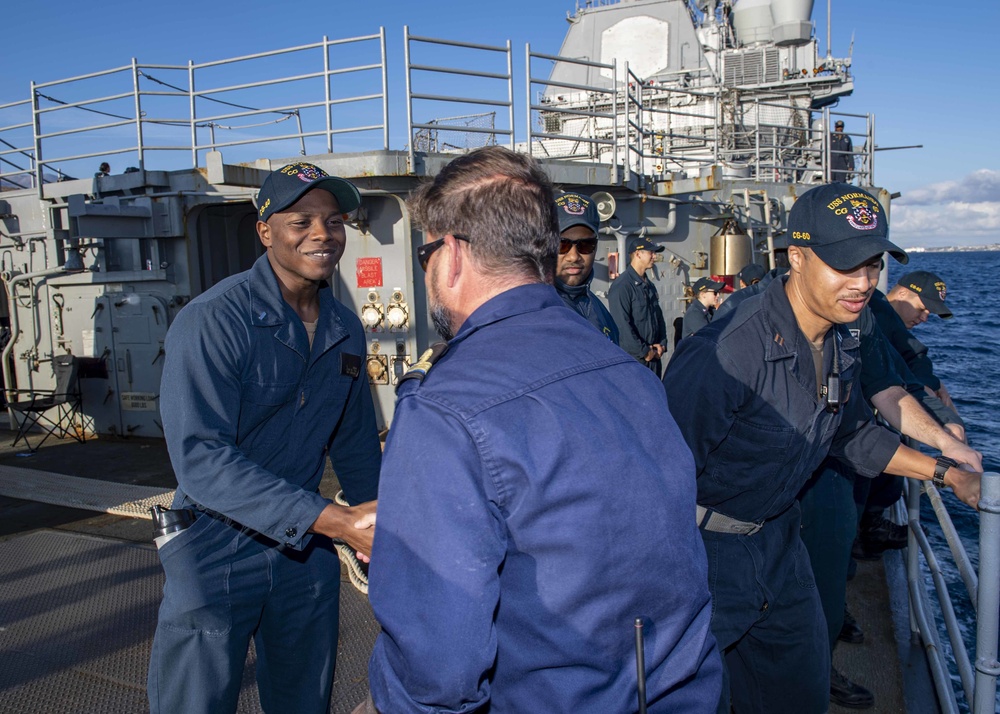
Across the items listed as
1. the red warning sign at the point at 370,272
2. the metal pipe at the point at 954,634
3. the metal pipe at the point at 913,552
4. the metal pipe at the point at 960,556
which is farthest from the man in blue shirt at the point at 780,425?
the red warning sign at the point at 370,272

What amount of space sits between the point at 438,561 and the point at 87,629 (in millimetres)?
3704

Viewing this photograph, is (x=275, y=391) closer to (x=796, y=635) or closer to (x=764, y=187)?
(x=796, y=635)

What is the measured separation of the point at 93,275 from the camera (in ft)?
30.1

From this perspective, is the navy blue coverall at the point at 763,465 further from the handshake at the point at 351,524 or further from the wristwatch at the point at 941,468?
the handshake at the point at 351,524

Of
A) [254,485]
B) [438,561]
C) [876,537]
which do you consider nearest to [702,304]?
[876,537]

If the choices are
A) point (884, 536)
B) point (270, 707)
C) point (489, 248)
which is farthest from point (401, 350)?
point (489, 248)

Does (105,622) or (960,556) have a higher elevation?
(960,556)

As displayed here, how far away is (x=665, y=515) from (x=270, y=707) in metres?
1.95

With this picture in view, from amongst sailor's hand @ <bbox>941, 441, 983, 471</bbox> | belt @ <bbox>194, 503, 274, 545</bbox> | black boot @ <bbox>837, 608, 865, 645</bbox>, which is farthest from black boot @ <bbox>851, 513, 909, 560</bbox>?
belt @ <bbox>194, 503, 274, 545</bbox>

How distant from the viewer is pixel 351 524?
209 centimetres

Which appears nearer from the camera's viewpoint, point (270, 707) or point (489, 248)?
point (489, 248)

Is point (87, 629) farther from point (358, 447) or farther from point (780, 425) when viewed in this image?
point (780, 425)

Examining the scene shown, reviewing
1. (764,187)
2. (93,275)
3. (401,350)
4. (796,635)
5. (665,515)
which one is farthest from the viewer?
(764,187)

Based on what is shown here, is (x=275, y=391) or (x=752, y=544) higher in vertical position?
(x=275, y=391)
